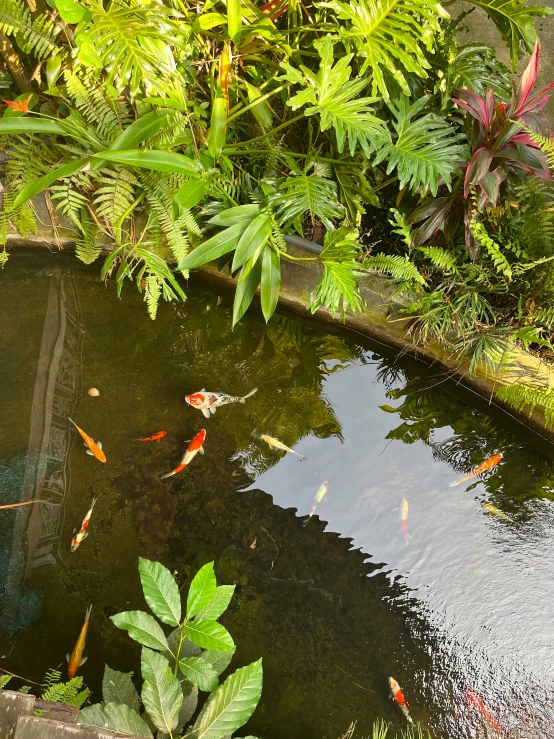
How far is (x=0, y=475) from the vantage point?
9.23 ft

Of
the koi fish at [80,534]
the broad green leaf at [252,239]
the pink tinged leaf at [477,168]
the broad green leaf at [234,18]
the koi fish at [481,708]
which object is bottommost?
the koi fish at [481,708]

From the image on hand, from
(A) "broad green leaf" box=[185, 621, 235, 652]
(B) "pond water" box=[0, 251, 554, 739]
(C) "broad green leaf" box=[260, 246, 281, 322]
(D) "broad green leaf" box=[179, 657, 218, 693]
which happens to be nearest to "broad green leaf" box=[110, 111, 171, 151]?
(C) "broad green leaf" box=[260, 246, 281, 322]

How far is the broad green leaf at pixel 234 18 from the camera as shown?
1.97m

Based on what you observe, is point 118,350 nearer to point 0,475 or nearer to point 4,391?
point 4,391

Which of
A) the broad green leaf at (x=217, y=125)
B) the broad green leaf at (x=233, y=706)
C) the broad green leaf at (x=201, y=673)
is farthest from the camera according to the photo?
the broad green leaf at (x=217, y=125)

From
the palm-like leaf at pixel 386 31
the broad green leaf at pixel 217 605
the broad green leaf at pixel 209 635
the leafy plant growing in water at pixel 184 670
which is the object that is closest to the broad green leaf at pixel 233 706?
the leafy plant growing in water at pixel 184 670

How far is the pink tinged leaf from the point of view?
2354mm

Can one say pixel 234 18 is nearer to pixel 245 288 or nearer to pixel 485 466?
pixel 245 288

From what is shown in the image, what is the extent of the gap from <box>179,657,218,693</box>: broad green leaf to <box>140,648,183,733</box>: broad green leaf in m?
0.10

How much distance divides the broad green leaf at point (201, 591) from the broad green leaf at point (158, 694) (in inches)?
→ 7.8

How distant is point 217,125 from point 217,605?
207 cm

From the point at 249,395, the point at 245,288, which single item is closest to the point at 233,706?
the point at 249,395

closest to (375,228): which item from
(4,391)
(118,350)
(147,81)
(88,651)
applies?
(147,81)

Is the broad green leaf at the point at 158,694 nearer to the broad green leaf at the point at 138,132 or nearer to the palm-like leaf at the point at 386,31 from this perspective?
the broad green leaf at the point at 138,132
